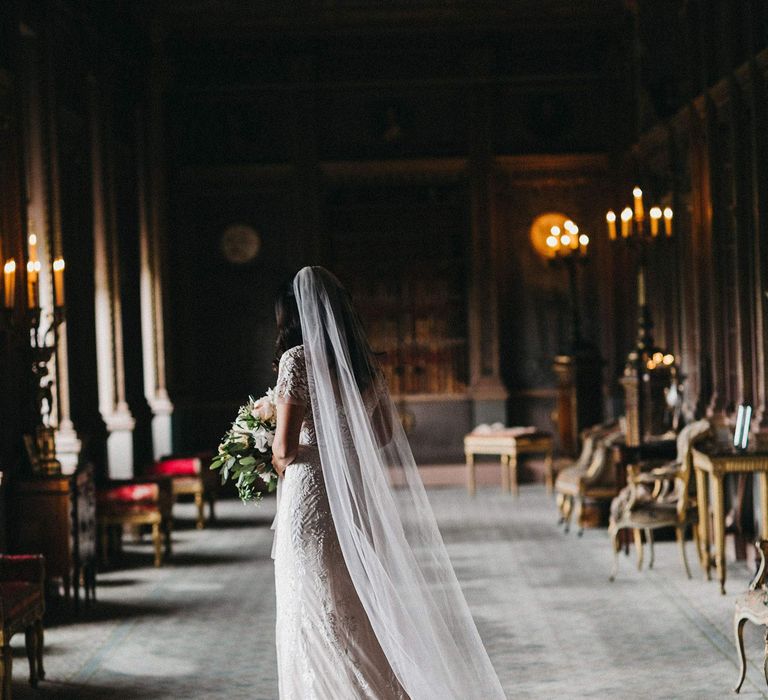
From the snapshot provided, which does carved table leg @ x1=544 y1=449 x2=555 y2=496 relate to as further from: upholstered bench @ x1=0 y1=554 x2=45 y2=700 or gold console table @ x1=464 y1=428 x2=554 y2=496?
upholstered bench @ x1=0 y1=554 x2=45 y2=700

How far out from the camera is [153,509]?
937cm

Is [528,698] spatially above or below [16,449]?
below

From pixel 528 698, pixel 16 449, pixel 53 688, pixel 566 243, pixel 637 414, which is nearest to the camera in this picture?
pixel 528 698

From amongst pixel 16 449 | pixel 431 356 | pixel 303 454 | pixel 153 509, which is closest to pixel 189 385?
pixel 431 356

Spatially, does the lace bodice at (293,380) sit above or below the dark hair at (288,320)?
below

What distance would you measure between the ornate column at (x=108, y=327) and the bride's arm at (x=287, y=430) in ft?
22.3

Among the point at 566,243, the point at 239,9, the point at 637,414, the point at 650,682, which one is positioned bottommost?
the point at 650,682

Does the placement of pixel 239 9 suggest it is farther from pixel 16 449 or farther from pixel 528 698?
pixel 528 698

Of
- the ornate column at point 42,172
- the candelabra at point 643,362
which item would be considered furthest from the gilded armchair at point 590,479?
the ornate column at point 42,172

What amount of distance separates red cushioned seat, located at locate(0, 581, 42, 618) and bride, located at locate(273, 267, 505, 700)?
1690 millimetres

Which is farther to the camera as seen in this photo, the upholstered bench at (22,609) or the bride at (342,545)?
the upholstered bench at (22,609)

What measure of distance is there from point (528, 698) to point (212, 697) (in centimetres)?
141

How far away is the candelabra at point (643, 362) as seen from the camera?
9.88 m

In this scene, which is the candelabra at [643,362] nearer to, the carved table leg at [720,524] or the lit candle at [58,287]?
the carved table leg at [720,524]
